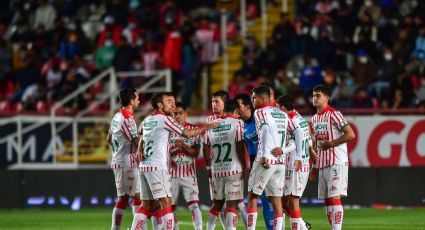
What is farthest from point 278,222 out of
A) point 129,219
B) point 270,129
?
point 129,219

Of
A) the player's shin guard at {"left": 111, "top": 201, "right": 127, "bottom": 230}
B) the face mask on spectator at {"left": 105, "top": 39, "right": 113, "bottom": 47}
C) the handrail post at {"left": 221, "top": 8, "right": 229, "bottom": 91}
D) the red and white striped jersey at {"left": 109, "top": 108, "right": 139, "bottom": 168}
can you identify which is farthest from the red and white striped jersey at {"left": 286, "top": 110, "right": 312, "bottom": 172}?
the face mask on spectator at {"left": 105, "top": 39, "right": 113, "bottom": 47}

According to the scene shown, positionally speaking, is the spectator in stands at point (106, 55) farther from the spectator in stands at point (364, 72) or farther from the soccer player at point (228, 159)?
the soccer player at point (228, 159)

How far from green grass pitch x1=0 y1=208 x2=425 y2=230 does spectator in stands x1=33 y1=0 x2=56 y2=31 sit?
9.97 m

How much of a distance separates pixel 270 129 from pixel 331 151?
1.59 metres

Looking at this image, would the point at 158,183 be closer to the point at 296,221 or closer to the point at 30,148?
the point at 296,221

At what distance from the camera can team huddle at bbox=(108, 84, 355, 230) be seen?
1667cm

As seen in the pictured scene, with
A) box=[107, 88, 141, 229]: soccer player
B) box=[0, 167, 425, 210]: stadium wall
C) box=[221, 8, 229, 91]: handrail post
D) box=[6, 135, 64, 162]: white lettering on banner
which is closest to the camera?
box=[107, 88, 141, 229]: soccer player

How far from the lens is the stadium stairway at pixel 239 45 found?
1259 inches

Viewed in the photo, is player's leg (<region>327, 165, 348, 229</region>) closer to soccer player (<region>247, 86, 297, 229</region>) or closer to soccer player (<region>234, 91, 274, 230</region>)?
soccer player (<region>234, 91, 274, 230</region>)

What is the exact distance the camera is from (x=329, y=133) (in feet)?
57.9

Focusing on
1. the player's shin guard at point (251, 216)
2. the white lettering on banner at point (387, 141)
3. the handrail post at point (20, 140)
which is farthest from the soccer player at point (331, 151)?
the handrail post at point (20, 140)

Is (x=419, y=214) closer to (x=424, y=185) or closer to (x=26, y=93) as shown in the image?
(x=424, y=185)

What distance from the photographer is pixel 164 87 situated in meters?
30.9

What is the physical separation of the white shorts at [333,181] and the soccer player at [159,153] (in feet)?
6.24
